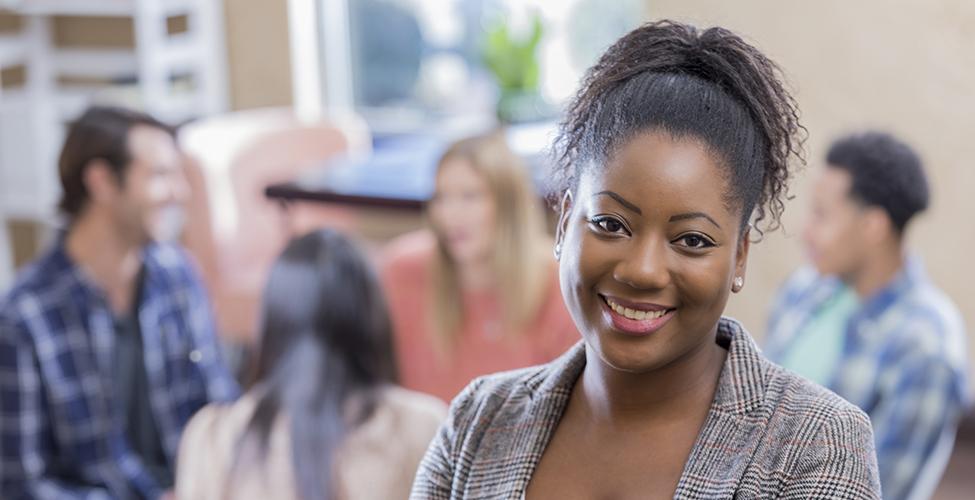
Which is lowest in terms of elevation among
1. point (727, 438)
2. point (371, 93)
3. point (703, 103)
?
point (727, 438)

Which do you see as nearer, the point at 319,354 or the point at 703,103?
the point at 703,103

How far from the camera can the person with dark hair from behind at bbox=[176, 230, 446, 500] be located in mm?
2010

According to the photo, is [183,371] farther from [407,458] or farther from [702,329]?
[702,329]

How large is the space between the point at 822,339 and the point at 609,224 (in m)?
1.76

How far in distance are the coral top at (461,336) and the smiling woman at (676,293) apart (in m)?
1.54

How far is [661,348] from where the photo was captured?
34.6 inches

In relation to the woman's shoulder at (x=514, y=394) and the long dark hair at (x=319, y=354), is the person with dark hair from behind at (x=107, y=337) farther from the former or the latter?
the woman's shoulder at (x=514, y=394)

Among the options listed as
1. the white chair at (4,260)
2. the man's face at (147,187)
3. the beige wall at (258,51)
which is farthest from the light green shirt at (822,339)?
the white chair at (4,260)

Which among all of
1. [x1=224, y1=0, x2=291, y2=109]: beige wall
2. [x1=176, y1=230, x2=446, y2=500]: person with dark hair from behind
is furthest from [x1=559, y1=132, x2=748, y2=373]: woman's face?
[x1=224, y1=0, x2=291, y2=109]: beige wall

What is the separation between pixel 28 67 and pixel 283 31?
0.97 m

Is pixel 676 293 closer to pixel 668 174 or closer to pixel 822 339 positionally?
pixel 668 174

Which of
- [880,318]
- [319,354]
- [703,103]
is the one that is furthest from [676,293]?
[880,318]

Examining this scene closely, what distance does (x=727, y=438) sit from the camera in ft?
2.93

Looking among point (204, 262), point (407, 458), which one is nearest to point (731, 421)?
point (407, 458)
